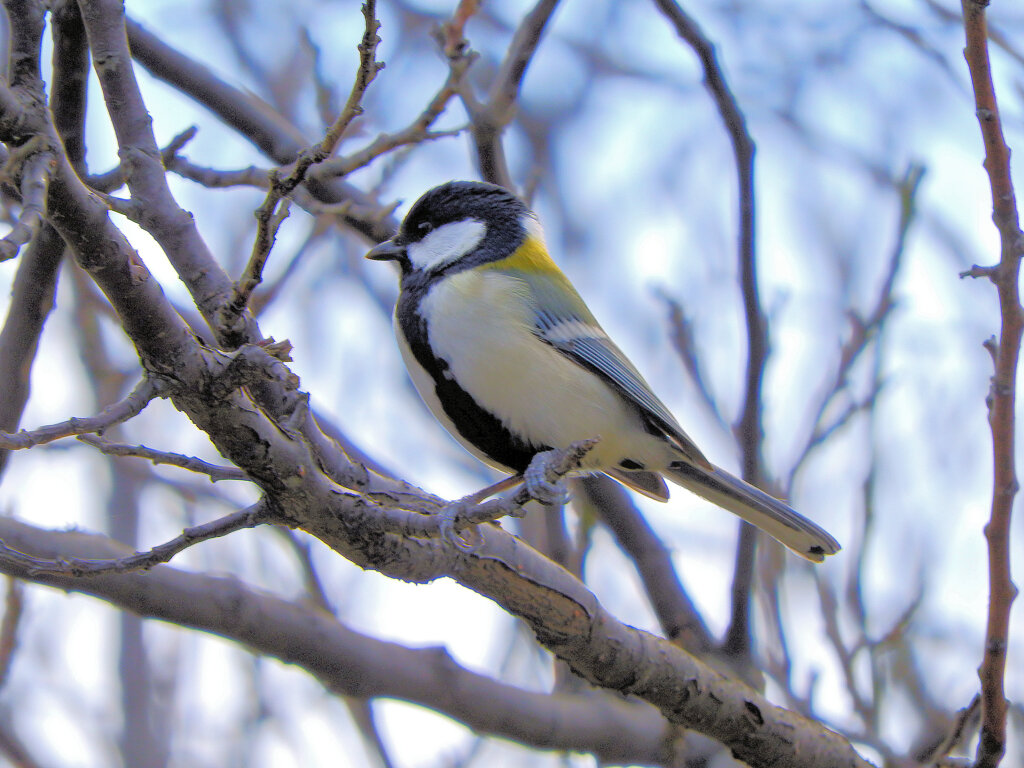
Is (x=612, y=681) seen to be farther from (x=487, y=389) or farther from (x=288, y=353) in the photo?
(x=288, y=353)

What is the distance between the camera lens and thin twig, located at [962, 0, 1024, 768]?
66.9 inches

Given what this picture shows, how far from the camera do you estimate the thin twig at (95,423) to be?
1619 millimetres

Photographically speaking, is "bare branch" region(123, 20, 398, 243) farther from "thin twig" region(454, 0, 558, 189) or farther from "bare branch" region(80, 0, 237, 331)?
"bare branch" region(80, 0, 237, 331)

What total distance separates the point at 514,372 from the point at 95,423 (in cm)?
137

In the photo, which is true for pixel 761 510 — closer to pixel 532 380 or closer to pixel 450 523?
pixel 532 380

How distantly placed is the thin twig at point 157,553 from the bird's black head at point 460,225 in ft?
5.11

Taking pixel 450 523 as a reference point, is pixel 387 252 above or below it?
above

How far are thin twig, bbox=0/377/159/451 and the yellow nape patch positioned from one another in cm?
166

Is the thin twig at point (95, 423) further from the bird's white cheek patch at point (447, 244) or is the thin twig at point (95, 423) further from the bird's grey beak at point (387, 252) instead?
the bird's grey beak at point (387, 252)

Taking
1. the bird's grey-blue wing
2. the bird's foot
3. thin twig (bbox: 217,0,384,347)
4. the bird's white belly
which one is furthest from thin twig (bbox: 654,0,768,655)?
thin twig (bbox: 217,0,384,347)

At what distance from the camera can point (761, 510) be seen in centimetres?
296

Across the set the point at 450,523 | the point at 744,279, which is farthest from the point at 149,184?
the point at 744,279

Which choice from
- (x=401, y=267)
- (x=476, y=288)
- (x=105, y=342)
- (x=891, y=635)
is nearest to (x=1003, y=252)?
(x=476, y=288)

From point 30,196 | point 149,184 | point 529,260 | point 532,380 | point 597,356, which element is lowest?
point 30,196
